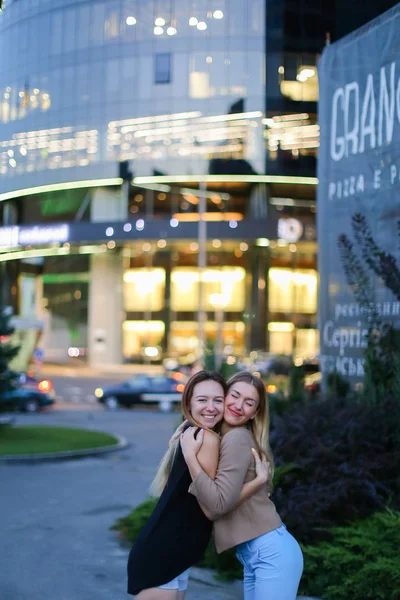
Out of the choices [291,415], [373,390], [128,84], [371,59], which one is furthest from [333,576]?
[128,84]

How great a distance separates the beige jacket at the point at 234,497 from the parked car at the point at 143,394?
29197 millimetres

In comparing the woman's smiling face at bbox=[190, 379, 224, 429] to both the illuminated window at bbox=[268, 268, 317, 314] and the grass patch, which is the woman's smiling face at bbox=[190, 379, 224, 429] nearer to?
the grass patch

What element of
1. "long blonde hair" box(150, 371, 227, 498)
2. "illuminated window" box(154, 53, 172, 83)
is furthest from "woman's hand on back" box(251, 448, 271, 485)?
"illuminated window" box(154, 53, 172, 83)

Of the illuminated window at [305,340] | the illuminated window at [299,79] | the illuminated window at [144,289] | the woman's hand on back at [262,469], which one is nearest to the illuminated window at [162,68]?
the illuminated window at [299,79]

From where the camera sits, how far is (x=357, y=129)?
1119 centimetres

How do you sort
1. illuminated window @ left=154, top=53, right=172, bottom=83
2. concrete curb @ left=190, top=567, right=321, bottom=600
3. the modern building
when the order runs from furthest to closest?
1. illuminated window @ left=154, top=53, right=172, bottom=83
2. the modern building
3. concrete curb @ left=190, top=567, right=321, bottom=600

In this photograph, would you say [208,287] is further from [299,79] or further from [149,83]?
[299,79]

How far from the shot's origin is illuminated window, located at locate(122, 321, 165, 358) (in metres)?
61.7

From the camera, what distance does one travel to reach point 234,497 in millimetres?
3695

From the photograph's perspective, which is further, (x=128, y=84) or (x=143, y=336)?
(x=143, y=336)

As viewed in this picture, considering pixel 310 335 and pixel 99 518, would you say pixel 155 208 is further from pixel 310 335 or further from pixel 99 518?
pixel 99 518

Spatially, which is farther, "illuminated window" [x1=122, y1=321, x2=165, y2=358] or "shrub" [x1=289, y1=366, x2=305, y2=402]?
"illuminated window" [x1=122, y1=321, x2=165, y2=358]

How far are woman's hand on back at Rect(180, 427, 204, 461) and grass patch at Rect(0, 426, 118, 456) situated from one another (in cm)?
1344

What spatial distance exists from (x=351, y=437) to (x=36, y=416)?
74.7ft
